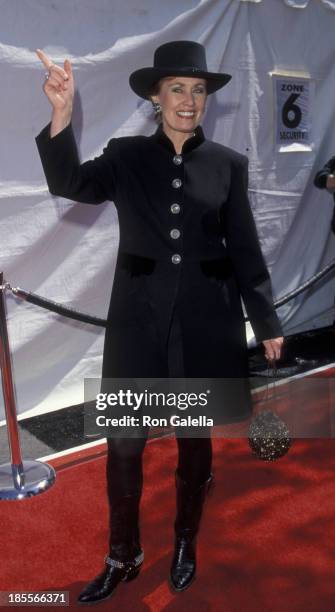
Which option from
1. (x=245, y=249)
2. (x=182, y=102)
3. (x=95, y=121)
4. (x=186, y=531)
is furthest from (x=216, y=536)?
(x=95, y=121)

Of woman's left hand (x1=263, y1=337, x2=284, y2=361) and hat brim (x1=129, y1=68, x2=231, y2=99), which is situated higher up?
hat brim (x1=129, y1=68, x2=231, y2=99)

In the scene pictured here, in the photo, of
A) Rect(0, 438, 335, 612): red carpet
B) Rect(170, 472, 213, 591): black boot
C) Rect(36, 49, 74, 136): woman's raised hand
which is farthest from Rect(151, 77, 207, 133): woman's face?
Rect(0, 438, 335, 612): red carpet

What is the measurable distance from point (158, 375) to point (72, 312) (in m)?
1.20

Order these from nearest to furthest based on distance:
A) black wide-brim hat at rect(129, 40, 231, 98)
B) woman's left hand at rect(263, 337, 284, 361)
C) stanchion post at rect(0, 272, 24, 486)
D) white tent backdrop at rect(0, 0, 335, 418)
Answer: black wide-brim hat at rect(129, 40, 231, 98) < woman's left hand at rect(263, 337, 284, 361) < stanchion post at rect(0, 272, 24, 486) < white tent backdrop at rect(0, 0, 335, 418)

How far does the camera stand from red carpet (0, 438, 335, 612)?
2.31 metres

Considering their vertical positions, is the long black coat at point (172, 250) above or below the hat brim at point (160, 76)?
below

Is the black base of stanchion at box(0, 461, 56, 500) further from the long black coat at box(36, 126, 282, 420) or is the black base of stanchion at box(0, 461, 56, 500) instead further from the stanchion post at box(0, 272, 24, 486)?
the long black coat at box(36, 126, 282, 420)

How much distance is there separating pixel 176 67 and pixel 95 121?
178cm

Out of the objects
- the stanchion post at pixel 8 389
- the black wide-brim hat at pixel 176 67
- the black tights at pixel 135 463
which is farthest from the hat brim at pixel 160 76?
the black tights at pixel 135 463

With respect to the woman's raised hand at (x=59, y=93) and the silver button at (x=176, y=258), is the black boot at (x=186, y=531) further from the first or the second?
the woman's raised hand at (x=59, y=93)

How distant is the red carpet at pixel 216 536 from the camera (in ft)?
7.59

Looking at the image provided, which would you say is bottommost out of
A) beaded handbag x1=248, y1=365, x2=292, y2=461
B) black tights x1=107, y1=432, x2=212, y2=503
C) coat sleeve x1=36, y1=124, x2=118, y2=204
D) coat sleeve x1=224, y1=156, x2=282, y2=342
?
beaded handbag x1=248, y1=365, x2=292, y2=461

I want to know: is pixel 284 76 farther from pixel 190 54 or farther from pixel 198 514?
pixel 198 514

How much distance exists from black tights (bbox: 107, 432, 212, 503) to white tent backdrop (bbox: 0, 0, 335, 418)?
5.78ft
